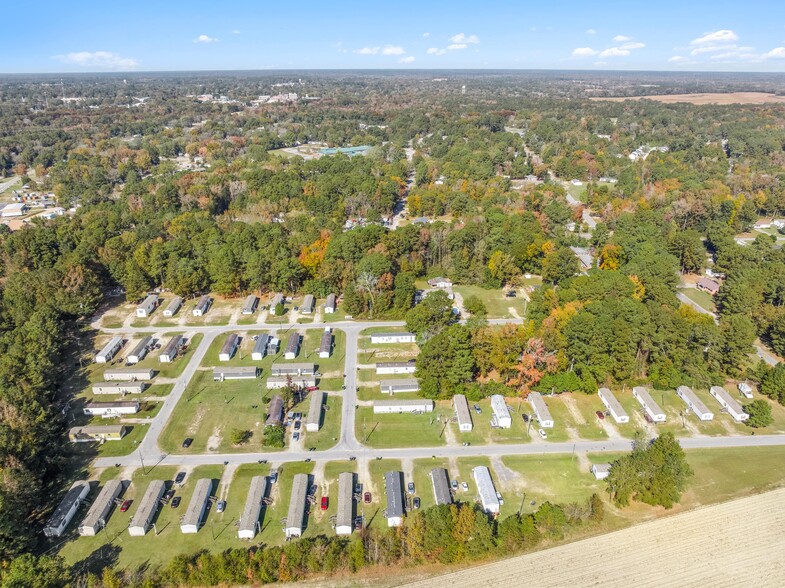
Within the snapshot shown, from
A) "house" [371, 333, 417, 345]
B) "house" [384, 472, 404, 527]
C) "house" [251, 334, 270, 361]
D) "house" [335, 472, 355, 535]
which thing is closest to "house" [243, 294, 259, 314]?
"house" [251, 334, 270, 361]

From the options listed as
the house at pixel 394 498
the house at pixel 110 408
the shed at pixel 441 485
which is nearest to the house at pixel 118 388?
the house at pixel 110 408

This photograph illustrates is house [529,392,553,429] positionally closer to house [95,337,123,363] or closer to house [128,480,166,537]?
house [128,480,166,537]

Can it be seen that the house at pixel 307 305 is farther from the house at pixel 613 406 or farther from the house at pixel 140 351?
the house at pixel 613 406

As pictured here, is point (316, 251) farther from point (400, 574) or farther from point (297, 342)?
point (400, 574)

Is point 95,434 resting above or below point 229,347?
below

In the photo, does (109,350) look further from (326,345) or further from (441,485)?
(441,485)

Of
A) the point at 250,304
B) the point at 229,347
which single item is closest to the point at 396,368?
the point at 229,347
